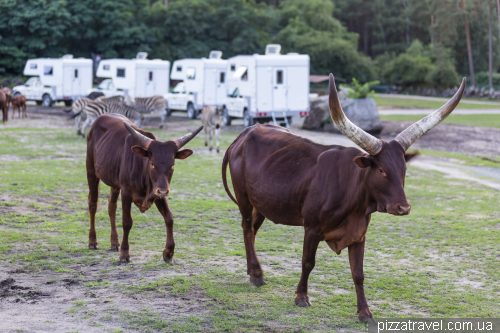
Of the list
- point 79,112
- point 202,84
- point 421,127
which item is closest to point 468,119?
point 202,84

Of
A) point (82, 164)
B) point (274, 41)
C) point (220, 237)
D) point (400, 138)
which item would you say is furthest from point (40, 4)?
point (400, 138)

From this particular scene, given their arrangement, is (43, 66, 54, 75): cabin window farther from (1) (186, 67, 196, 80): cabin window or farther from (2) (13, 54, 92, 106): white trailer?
(1) (186, 67, 196, 80): cabin window

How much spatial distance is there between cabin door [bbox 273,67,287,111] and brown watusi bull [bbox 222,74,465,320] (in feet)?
57.9

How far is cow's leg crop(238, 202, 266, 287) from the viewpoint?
663cm

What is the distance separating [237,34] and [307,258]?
51.8 metres

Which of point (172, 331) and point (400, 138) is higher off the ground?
point (400, 138)

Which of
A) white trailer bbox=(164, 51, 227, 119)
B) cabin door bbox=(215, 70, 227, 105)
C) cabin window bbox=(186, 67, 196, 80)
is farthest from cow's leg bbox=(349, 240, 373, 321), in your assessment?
cabin window bbox=(186, 67, 196, 80)

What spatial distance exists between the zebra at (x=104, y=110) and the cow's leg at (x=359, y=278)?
53.2ft

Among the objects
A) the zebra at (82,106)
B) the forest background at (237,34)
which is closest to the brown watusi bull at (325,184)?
the zebra at (82,106)

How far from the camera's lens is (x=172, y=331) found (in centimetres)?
527

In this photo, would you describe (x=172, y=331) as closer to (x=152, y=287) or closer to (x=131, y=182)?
(x=152, y=287)

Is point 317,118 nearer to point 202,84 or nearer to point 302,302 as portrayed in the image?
point 202,84

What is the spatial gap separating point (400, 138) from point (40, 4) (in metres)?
49.4

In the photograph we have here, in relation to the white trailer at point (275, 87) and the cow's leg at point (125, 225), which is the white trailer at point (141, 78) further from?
the cow's leg at point (125, 225)
